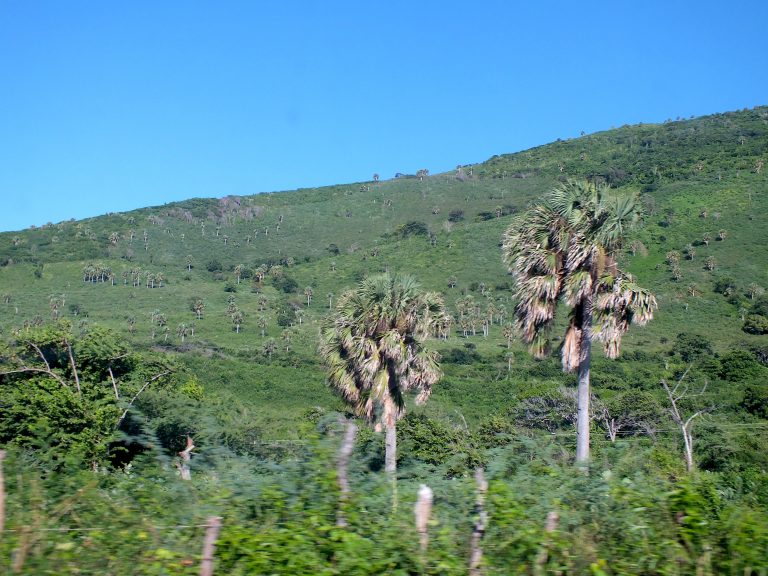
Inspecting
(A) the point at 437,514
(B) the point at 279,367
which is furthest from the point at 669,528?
(B) the point at 279,367

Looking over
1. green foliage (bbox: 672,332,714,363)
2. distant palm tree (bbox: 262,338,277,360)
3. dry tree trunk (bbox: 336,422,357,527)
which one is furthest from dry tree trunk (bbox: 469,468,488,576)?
distant palm tree (bbox: 262,338,277,360)

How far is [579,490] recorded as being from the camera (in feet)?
17.9

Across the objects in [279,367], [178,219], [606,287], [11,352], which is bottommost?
[279,367]

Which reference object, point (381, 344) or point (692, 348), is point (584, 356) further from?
point (692, 348)

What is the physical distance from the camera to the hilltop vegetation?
482 centimetres

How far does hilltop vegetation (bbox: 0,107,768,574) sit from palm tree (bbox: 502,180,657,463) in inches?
33.6

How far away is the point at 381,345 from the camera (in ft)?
65.5

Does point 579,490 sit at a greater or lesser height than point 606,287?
lesser

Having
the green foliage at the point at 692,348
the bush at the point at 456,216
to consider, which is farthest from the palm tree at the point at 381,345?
the bush at the point at 456,216

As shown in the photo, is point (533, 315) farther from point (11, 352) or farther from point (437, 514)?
point (11, 352)

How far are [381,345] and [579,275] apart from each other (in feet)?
20.8

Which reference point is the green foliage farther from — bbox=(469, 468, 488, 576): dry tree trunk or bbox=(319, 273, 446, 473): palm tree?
bbox=(469, 468, 488, 576): dry tree trunk

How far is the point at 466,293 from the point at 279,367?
27750 millimetres

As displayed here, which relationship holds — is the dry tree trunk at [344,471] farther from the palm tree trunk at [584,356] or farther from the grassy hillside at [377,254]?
the grassy hillside at [377,254]
